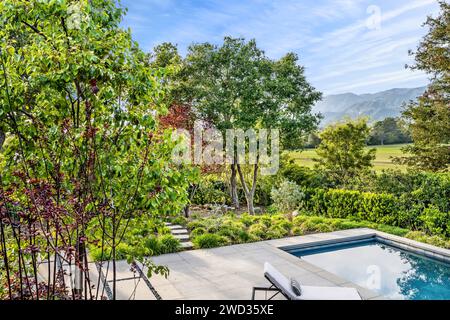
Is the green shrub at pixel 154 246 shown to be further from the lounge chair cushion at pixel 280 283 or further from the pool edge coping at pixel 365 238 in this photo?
the lounge chair cushion at pixel 280 283

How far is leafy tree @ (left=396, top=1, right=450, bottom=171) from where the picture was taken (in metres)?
14.0

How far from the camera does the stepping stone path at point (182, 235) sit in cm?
802

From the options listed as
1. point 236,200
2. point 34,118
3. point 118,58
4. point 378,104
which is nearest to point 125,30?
point 118,58

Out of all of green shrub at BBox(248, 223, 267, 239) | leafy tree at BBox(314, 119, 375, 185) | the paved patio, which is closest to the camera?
the paved patio

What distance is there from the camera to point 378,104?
1004 inches

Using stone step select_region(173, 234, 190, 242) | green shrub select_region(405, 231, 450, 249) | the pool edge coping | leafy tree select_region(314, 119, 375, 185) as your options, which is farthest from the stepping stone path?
leafy tree select_region(314, 119, 375, 185)

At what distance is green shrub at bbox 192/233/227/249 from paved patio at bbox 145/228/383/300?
222mm

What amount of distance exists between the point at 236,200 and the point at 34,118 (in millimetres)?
13033

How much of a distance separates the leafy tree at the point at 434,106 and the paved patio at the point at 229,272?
981cm

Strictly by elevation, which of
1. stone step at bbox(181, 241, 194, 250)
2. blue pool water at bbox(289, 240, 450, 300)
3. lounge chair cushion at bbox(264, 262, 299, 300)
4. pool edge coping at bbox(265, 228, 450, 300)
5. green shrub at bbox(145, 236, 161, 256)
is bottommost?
blue pool water at bbox(289, 240, 450, 300)

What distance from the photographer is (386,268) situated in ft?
25.5

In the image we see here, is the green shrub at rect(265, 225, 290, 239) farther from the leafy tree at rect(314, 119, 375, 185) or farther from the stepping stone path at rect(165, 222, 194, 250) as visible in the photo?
the leafy tree at rect(314, 119, 375, 185)

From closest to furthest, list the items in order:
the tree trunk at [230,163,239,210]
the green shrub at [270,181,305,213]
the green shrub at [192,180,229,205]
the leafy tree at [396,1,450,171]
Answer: the green shrub at [270,181,305,213], the leafy tree at [396,1,450,171], the tree trunk at [230,163,239,210], the green shrub at [192,180,229,205]

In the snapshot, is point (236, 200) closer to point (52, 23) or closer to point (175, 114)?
point (175, 114)
